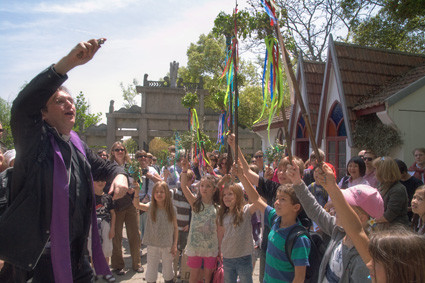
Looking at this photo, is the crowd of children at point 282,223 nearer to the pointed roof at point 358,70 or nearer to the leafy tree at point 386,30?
the pointed roof at point 358,70

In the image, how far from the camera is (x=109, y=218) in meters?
5.62

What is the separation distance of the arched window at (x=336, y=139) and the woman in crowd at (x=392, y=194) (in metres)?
5.90

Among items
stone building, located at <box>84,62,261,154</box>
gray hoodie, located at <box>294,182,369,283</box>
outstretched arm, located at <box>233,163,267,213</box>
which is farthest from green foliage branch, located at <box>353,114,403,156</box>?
stone building, located at <box>84,62,261,154</box>

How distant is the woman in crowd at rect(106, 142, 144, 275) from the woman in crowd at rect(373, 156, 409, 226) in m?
3.81

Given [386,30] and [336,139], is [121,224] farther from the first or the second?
[386,30]

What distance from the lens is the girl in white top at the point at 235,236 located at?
389 cm

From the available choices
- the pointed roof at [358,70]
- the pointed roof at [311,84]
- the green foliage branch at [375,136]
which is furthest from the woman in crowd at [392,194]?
the pointed roof at [311,84]

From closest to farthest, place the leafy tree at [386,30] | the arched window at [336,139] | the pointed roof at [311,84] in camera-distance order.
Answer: the arched window at [336,139]
the pointed roof at [311,84]
the leafy tree at [386,30]

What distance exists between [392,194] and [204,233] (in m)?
2.33

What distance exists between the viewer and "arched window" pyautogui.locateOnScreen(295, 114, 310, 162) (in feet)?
40.8

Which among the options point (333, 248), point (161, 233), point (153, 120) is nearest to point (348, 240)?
point (333, 248)

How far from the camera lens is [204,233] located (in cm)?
447

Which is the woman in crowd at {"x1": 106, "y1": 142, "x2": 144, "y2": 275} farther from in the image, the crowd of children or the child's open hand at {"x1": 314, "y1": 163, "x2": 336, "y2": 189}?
the child's open hand at {"x1": 314, "y1": 163, "x2": 336, "y2": 189}

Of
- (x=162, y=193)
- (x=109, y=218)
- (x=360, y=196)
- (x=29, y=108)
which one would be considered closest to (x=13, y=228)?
(x=29, y=108)
